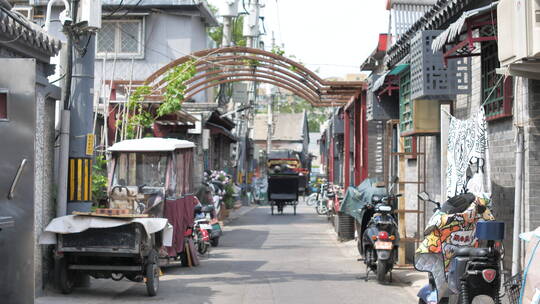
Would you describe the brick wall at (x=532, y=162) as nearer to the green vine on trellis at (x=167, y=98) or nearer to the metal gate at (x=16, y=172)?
the metal gate at (x=16, y=172)

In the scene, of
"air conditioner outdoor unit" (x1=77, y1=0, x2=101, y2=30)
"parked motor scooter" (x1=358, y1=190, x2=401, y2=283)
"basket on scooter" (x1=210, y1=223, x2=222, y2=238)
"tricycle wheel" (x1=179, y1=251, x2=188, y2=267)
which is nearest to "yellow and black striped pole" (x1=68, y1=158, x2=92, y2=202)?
"air conditioner outdoor unit" (x1=77, y1=0, x2=101, y2=30)

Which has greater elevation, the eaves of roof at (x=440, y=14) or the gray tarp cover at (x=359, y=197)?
the eaves of roof at (x=440, y=14)

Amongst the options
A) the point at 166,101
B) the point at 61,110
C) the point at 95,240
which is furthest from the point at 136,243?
the point at 166,101

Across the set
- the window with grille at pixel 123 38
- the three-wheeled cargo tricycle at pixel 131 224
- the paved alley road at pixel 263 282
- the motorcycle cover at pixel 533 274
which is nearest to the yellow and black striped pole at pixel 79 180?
the three-wheeled cargo tricycle at pixel 131 224

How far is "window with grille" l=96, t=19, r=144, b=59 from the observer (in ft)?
103

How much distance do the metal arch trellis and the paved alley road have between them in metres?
4.72

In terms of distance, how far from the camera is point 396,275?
15.1 metres

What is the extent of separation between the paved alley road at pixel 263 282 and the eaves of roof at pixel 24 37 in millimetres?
3678

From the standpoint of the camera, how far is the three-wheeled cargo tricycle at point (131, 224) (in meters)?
11.9

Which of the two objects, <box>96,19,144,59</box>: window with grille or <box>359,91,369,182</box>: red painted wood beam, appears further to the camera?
<box>96,19,144,59</box>: window with grille

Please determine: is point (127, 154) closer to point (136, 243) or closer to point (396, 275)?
point (136, 243)

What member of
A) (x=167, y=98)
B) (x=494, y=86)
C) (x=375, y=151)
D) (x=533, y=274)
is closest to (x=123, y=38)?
(x=375, y=151)

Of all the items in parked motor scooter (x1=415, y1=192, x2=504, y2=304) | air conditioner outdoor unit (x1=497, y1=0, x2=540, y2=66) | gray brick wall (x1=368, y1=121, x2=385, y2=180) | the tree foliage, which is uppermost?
the tree foliage

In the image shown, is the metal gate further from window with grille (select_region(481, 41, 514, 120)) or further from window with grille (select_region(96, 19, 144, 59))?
window with grille (select_region(96, 19, 144, 59))
